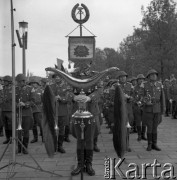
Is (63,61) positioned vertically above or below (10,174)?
above

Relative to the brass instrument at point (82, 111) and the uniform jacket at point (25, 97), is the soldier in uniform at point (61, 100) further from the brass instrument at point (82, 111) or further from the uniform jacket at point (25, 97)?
the brass instrument at point (82, 111)

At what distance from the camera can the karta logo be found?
22.4ft

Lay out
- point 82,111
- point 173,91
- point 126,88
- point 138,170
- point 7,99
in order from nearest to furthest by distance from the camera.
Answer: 1. point 82,111
2. point 138,170
3. point 126,88
4. point 7,99
5. point 173,91

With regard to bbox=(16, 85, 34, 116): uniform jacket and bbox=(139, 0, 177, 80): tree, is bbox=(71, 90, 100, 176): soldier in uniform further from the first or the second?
bbox=(139, 0, 177, 80): tree

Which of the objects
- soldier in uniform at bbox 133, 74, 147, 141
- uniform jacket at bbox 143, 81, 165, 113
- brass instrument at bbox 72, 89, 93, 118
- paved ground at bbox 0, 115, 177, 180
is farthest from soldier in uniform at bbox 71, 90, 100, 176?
soldier in uniform at bbox 133, 74, 147, 141

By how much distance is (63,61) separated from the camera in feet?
23.5

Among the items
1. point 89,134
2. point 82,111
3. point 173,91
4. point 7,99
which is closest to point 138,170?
point 89,134

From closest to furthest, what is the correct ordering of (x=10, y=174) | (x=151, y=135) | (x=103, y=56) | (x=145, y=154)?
(x=10, y=174)
(x=145, y=154)
(x=151, y=135)
(x=103, y=56)

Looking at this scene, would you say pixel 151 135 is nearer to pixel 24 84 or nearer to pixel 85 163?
pixel 85 163

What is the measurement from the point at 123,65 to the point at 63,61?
1723 inches

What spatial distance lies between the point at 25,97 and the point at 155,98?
3.53 metres

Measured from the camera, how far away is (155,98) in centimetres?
971

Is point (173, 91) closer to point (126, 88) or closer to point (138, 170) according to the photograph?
point (126, 88)

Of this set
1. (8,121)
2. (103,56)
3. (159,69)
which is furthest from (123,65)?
(8,121)
